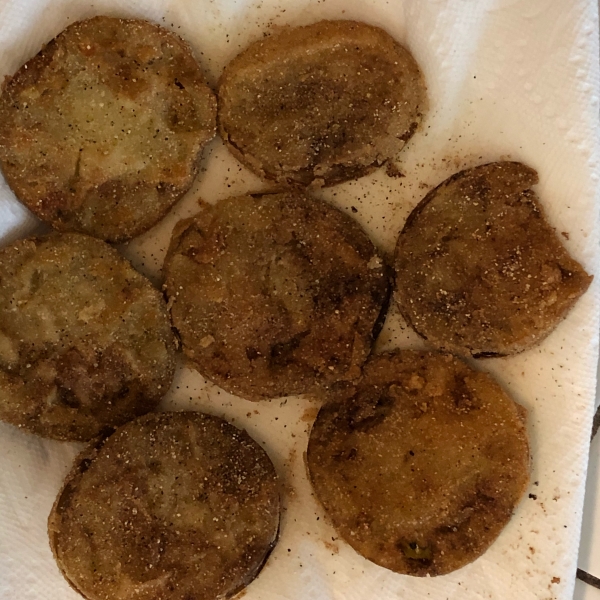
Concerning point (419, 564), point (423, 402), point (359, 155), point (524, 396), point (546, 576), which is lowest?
point (546, 576)

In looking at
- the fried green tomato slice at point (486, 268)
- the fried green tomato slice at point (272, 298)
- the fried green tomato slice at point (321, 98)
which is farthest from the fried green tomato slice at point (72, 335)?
the fried green tomato slice at point (486, 268)

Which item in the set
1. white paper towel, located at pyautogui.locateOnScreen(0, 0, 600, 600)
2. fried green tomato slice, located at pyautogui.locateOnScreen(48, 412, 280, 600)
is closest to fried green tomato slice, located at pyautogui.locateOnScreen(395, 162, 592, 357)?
white paper towel, located at pyautogui.locateOnScreen(0, 0, 600, 600)

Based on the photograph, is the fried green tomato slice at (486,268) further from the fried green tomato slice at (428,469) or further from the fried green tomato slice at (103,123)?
the fried green tomato slice at (103,123)

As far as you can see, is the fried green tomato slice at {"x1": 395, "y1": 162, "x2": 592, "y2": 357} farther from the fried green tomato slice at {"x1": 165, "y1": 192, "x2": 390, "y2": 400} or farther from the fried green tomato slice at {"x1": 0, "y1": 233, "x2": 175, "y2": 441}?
the fried green tomato slice at {"x1": 0, "y1": 233, "x2": 175, "y2": 441}

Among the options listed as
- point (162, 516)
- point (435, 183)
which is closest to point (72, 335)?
point (162, 516)

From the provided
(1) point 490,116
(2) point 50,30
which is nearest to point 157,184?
(2) point 50,30

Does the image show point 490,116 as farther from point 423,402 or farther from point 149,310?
point 149,310

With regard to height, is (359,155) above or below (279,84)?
below
